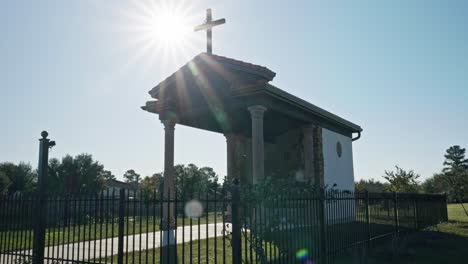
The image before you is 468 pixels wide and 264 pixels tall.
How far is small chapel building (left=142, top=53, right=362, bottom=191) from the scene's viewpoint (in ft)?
36.6

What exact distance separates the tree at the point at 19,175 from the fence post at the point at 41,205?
26202mm

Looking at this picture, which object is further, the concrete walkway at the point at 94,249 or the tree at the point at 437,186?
the tree at the point at 437,186

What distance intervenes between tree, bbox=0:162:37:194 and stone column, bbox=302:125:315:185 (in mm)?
25676

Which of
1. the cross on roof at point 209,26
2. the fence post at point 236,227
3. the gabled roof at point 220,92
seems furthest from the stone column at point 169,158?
the fence post at point 236,227

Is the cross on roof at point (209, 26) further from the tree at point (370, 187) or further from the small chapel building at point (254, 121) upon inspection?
the tree at point (370, 187)

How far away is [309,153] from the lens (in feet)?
48.6

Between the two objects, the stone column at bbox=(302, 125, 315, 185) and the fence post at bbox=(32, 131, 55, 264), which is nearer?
the fence post at bbox=(32, 131, 55, 264)

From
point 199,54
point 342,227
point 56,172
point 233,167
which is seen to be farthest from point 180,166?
point 342,227

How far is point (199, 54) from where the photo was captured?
484 inches

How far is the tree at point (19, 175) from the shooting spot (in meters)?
31.3

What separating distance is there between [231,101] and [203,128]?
454 cm

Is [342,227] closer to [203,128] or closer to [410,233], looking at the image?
[410,233]

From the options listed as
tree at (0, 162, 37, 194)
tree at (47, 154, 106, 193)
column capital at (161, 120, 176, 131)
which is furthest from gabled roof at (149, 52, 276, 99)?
tree at (0, 162, 37, 194)

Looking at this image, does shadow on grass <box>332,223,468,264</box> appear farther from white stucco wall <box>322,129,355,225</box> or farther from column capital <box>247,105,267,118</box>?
column capital <box>247,105,267,118</box>
